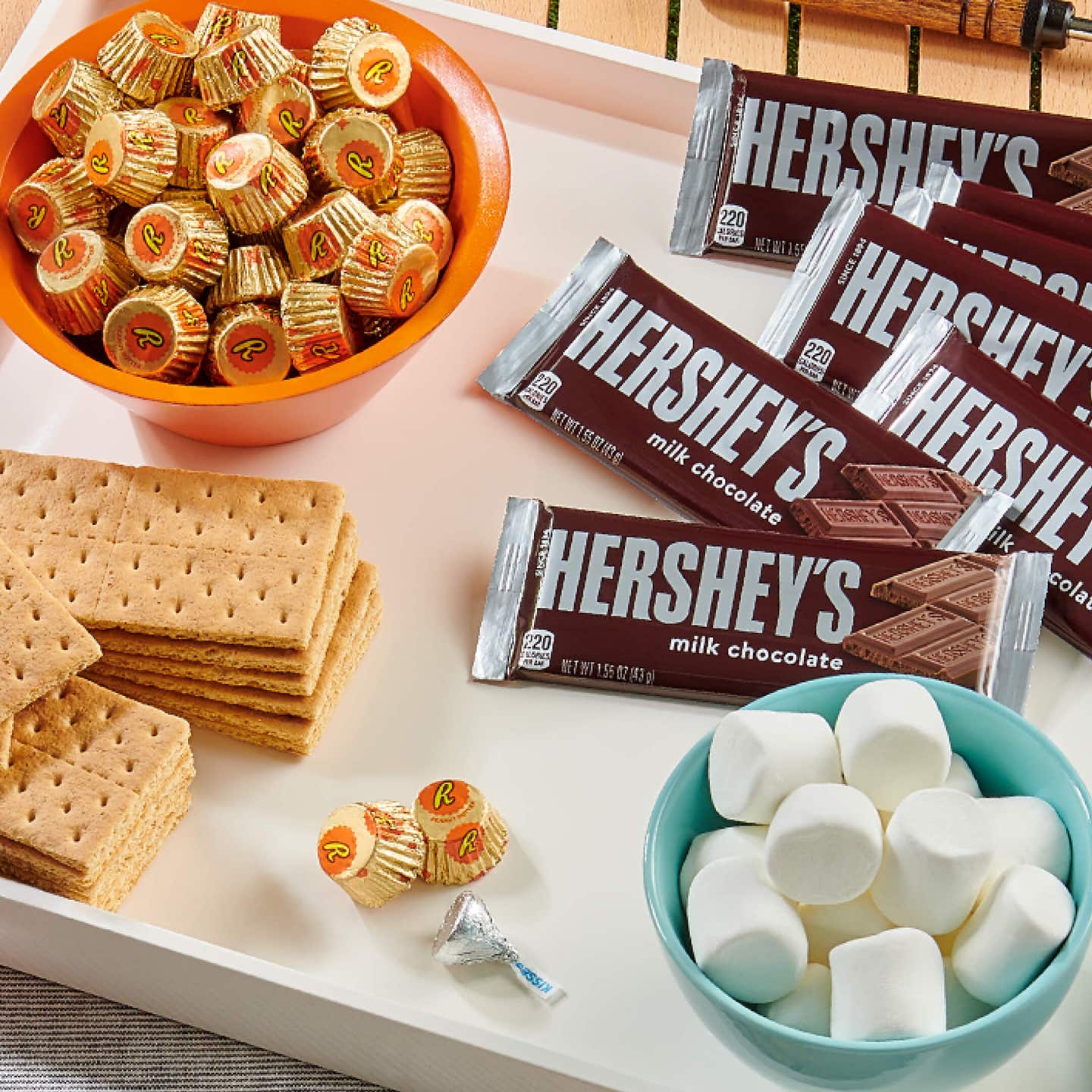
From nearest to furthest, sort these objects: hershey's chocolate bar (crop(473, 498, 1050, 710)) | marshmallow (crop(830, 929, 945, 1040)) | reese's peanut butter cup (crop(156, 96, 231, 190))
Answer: marshmallow (crop(830, 929, 945, 1040)), hershey's chocolate bar (crop(473, 498, 1050, 710)), reese's peanut butter cup (crop(156, 96, 231, 190))

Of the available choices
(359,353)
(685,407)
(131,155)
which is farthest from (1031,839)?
(131,155)

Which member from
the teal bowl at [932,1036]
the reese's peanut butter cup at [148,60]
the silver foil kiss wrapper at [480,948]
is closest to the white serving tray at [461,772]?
the silver foil kiss wrapper at [480,948]

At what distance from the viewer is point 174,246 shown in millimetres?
1095

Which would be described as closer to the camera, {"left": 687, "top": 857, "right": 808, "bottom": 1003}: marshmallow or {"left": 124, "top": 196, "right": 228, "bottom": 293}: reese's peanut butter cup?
{"left": 687, "top": 857, "right": 808, "bottom": 1003}: marshmallow

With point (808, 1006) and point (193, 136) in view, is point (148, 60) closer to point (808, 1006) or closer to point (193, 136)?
point (193, 136)

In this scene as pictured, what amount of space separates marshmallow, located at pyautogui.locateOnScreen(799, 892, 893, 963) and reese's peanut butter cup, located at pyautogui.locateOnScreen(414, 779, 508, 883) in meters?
0.26

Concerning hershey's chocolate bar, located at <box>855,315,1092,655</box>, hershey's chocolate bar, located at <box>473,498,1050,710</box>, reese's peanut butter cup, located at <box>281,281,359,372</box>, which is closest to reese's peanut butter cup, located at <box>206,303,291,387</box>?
reese's peanut butter cup, located at <box>281,281,359,372</box>

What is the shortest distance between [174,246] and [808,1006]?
0.70 meters

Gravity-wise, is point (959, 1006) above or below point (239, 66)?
below

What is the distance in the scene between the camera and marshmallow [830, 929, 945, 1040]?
732mm

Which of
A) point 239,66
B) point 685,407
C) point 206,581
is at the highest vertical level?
point 239,66

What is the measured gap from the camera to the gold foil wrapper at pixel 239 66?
115cm

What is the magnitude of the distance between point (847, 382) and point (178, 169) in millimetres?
562

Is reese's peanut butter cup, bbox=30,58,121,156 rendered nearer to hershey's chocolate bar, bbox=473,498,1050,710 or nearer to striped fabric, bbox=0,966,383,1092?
hershey's chocolate bar, bbox=473,498,1050,710
